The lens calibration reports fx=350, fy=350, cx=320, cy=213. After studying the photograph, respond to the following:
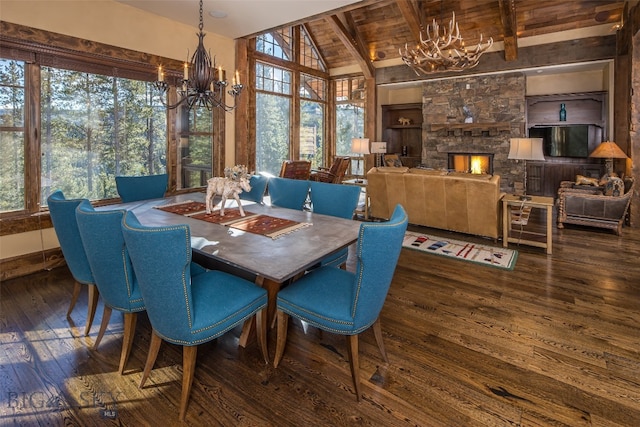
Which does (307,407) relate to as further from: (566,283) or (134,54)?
(134,54)

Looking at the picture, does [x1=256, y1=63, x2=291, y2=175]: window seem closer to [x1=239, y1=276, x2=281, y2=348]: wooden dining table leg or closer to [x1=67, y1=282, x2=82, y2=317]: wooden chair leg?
[x1=67, y1=282, x2=82, y2=317]: wooden chair leg

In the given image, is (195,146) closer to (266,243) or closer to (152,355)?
(266,243)

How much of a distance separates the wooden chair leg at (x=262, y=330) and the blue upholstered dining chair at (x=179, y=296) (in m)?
0.12

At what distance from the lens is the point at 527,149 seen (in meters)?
5.43

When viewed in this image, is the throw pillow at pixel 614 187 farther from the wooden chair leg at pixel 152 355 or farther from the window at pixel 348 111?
the wooden chair leg at pixel 152 355

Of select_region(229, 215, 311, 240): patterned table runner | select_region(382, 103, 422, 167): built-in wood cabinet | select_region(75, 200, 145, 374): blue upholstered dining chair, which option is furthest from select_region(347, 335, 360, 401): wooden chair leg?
select_region(382, 103, 422, 167): built-in wood cabinet

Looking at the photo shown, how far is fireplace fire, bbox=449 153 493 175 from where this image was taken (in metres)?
8.14

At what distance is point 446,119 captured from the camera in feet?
27.5

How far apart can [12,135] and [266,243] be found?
3196mm

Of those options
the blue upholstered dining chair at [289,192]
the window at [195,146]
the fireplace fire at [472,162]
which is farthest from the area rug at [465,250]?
the fireplace fire at [472,162]

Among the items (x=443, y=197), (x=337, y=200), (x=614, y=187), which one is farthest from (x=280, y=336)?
(x=614, y=187)

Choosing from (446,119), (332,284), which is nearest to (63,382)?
(332,284)

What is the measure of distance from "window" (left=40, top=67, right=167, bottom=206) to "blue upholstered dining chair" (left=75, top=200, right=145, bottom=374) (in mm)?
2458

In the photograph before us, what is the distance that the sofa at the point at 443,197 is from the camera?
443 cm
